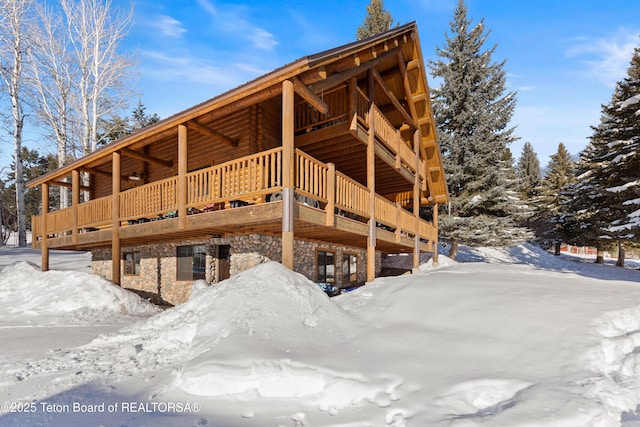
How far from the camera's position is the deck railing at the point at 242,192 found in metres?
7.41

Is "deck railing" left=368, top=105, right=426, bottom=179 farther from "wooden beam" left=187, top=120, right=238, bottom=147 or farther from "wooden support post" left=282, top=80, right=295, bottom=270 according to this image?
"wooden beam" left=187, top=120, right=238, bottom=147

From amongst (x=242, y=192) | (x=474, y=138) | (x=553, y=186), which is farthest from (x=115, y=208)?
(x=553, y=186)

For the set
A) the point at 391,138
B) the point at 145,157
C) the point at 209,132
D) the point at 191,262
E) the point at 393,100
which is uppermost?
the point at 393,100

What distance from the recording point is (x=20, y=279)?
11.7 meters

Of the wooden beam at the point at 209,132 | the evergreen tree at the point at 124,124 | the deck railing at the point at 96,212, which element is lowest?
the deck railing at the point at 96,212

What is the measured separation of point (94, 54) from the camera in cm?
2250

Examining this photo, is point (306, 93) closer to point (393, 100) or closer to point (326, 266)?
point (393, 100)

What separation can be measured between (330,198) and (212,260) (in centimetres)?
482

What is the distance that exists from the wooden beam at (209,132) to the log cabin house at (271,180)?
0.17 ft

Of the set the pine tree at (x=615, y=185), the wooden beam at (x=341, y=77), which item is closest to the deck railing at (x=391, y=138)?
the wooden beam at (x=341, y=77)

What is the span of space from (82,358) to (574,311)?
743 centimetres

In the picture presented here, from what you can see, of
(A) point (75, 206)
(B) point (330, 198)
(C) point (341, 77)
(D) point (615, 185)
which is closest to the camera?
(B) point (330, 198)

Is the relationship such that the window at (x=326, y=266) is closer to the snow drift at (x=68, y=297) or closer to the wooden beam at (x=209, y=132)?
the wooden beam at (x=209, y=132)

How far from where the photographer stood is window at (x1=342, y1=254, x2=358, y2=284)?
1379 centimetres
